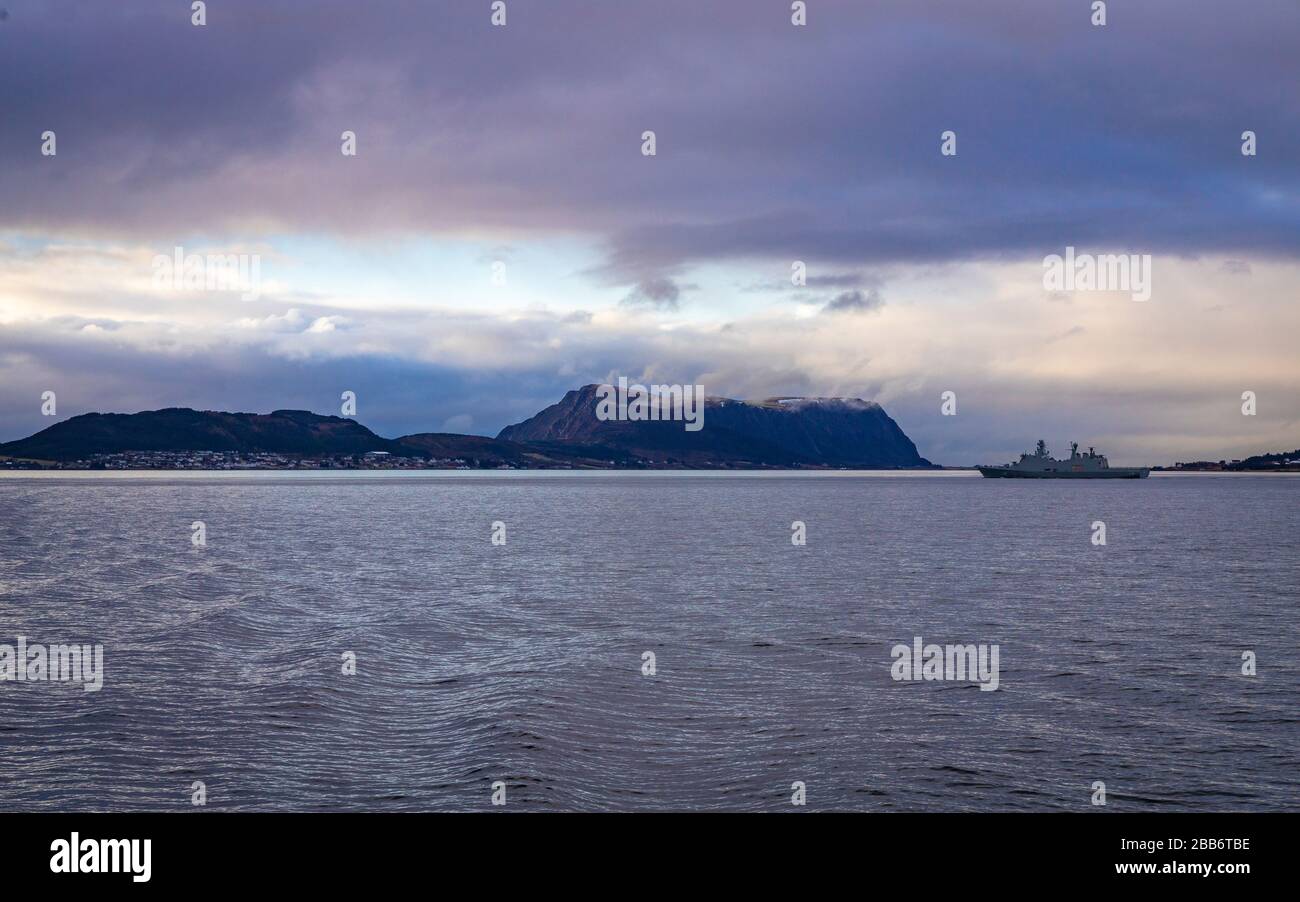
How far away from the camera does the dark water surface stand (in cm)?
2186

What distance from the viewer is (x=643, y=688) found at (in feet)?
104

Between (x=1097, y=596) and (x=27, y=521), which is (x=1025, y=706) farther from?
(x=27, y=521)

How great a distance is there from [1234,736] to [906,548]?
7086 centimetres

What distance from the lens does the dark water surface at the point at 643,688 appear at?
21.9 metres

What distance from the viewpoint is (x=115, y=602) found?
52406 mm
